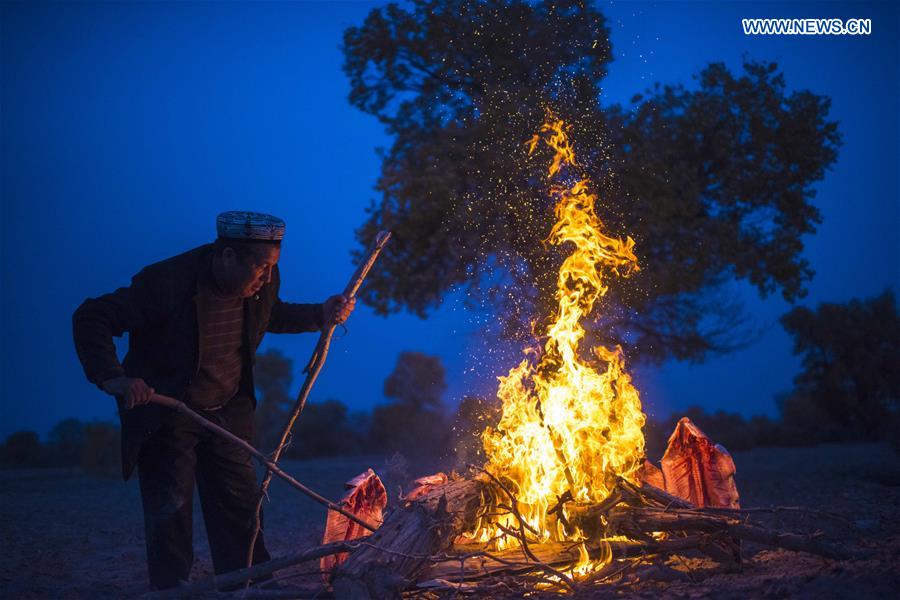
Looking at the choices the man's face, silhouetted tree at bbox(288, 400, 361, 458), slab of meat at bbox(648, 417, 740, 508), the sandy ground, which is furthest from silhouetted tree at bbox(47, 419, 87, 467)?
slab of meat at bbox(648, 417, 740, 508)

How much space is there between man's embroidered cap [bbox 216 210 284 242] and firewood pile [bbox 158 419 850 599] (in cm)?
156

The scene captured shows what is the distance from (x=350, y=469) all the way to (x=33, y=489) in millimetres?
5401

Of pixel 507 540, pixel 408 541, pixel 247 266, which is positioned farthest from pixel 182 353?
pixel 507 540

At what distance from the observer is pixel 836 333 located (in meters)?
16.4

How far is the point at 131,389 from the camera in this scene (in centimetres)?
370

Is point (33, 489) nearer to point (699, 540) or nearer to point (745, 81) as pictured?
point (699, 540)

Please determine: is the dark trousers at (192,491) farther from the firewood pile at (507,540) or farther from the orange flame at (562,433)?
the orange flame at (562,433)

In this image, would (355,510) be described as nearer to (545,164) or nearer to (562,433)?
(562,433)

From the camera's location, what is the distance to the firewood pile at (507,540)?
3650mm

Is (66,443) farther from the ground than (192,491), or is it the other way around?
(66,443)

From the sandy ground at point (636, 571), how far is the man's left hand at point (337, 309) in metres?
1.05

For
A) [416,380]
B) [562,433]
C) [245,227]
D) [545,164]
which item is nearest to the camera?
[245,227]

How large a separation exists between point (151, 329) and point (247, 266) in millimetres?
641

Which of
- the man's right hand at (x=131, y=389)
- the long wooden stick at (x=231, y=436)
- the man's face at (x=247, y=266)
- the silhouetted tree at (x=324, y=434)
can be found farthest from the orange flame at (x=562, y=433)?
the silhouetted tree at (x=324, y=434)
